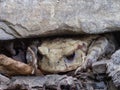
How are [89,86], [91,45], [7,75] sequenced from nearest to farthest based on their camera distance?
[89,86], [7,75], [91,45]

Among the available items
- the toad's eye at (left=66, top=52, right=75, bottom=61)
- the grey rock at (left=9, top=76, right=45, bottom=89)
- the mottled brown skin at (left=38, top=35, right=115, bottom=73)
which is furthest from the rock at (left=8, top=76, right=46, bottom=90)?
the toad's eye at (left=66, top=52, right=75, bottom=61)

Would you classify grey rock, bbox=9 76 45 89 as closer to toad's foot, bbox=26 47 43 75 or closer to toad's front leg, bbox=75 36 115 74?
toad's foot, bbox=26 47 43 75

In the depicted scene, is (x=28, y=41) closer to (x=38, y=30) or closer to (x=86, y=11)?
(x=38, y=30)

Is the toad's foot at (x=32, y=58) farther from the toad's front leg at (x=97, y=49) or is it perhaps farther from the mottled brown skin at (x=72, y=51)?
the toad's front leg at (x=97, y=49)

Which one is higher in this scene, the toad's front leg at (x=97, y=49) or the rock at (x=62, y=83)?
the toad's front leg at (x=97, y=49)

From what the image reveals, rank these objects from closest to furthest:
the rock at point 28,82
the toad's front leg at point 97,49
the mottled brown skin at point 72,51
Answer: the rock at point 28,82 → the mottled brown skin at point 72,51 → the toad's front leg at point 97,49

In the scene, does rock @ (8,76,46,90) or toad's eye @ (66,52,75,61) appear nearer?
rock @ (8,76,46,90)

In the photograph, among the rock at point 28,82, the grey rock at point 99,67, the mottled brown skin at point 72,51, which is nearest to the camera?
the rock at point 28,82

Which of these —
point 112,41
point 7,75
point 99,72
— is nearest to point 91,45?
point 112,41

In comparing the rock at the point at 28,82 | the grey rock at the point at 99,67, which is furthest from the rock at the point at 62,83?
the grey rock at the point at 99,67
